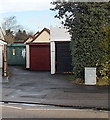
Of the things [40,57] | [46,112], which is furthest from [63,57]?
[46,112]

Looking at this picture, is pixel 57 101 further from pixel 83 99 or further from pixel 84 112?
pixel 84 112

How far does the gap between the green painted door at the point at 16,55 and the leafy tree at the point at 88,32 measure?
1693 cm

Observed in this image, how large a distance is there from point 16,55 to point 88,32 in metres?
18.4

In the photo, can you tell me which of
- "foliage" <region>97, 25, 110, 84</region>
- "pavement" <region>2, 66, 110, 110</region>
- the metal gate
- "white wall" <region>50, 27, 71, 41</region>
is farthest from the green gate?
"pavement" <region>2, 66, 110, 110</region>

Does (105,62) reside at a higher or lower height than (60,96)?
higher

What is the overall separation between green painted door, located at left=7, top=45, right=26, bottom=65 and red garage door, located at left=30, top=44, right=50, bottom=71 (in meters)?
4.73

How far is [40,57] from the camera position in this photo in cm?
3038

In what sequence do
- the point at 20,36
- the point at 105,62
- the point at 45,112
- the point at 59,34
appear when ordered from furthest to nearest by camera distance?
the point at 20,36 < the point at 59,34 < the point at 105,62 < the point at 45,112

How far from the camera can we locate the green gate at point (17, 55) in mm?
35375

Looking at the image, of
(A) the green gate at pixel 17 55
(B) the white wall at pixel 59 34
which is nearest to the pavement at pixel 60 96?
(B) the white wall at pixel 59 34

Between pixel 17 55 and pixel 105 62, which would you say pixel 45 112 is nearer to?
pixel 105 62

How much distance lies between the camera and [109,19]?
59.4 ft

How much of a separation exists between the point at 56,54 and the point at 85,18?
7.79 m

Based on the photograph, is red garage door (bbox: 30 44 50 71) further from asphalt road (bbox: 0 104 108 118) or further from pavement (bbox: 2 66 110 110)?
asphalt road (bbox: 0 104 108 118)
